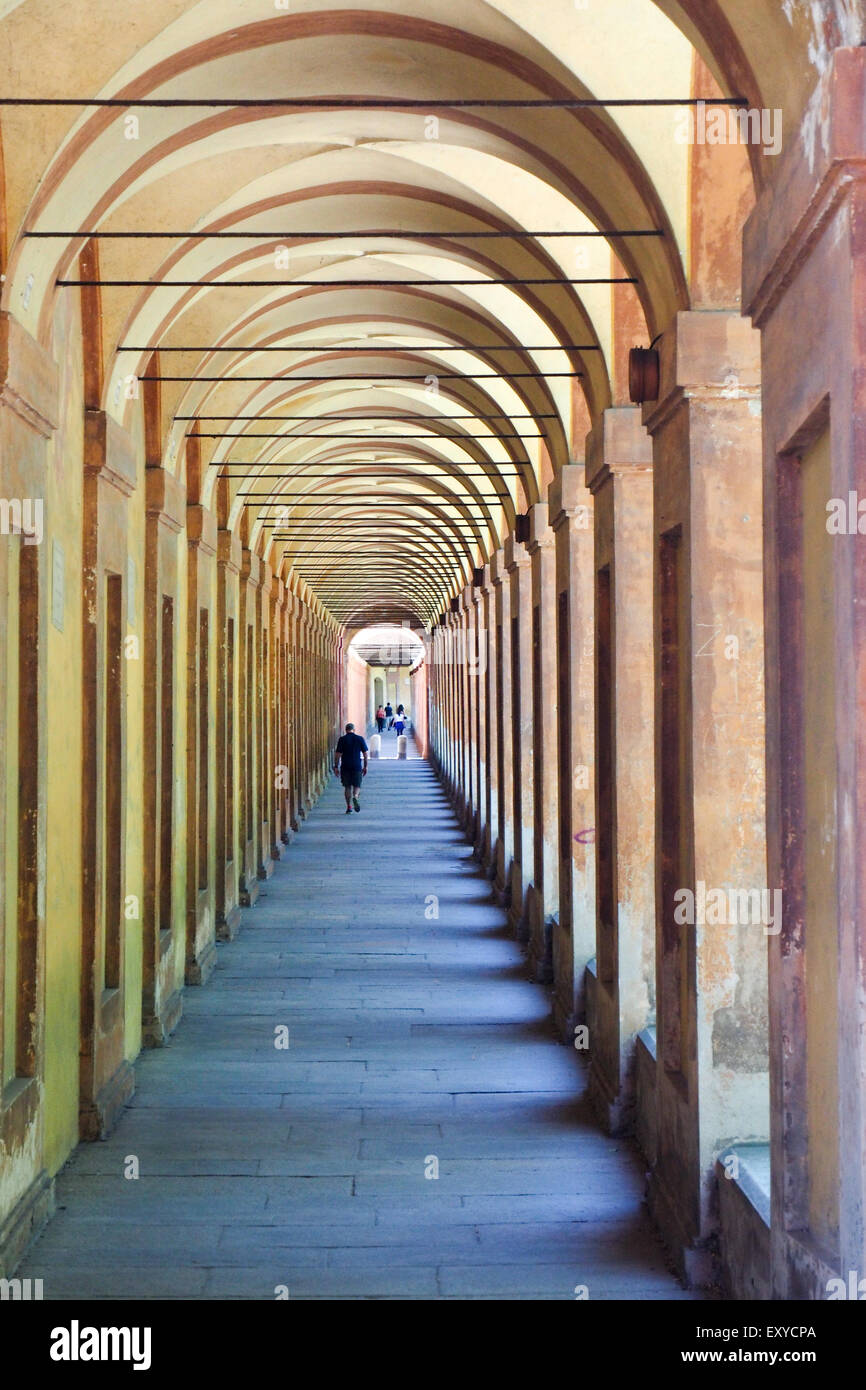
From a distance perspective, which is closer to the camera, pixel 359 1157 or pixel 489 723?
pixel 359 1157

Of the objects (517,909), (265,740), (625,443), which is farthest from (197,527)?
(265,740)

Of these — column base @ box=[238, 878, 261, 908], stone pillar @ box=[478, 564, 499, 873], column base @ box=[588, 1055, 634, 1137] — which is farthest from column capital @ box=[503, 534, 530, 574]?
column base @ box=[588, 1055, 634, 1137]

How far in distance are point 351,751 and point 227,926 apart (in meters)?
13.8

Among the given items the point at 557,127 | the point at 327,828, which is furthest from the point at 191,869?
the point at 327,828

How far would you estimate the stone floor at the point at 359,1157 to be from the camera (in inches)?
235

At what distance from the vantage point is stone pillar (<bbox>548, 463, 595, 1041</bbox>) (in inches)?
407

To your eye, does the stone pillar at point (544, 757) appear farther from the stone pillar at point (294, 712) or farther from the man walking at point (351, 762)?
the man walking at point (351, 762)

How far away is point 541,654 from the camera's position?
12.9m

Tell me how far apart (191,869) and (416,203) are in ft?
20.1

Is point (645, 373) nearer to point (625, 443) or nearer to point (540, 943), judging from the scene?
point (625, 443)

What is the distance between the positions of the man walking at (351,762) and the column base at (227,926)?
1200 cm

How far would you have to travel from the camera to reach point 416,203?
10.1 metres

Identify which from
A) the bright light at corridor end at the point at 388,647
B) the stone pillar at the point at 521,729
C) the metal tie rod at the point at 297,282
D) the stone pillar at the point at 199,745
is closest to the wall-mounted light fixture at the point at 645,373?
the metal tie rod at the point at 297,282

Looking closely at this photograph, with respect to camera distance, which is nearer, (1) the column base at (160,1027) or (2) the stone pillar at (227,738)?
(1) the column base at (160,1027)
